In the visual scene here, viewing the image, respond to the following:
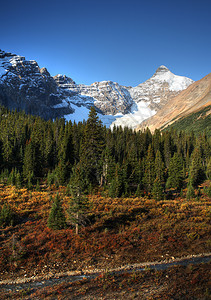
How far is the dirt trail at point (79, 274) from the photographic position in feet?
40.4

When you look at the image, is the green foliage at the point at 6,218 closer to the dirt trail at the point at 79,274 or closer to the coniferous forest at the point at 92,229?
the coniferous forest at the point at 92,229

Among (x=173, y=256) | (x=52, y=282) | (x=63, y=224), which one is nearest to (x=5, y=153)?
(x=63, y=224)

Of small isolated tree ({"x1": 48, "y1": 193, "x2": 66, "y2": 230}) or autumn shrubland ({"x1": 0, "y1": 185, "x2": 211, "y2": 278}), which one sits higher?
small isolated tree ({"x1": 48, "y1": 193, "x2": 66, "y2": 230})

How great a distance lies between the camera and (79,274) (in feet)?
43.8

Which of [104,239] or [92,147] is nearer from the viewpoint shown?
[104,239]

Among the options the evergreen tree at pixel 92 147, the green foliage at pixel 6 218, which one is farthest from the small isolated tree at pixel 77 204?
the evergreen tree at pixel 92 147

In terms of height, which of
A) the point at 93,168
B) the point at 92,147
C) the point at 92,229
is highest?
the point at 92,147

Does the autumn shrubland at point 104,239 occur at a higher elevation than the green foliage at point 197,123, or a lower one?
lower

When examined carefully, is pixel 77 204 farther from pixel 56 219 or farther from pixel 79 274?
pixel 79 274

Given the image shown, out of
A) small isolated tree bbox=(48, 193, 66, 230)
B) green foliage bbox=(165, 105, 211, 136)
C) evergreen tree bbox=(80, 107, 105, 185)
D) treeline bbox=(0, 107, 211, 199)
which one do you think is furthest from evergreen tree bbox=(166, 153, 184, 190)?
green foliage bbox=(165, 105, 211, 136)

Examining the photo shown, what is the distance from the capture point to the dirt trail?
40.4 feet

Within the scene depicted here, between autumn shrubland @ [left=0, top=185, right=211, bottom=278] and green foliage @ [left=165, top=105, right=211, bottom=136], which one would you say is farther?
green foliage @ [left=165, top=105, right=211, bottom=136]

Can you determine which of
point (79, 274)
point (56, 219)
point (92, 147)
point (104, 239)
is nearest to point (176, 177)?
point (92, 147)

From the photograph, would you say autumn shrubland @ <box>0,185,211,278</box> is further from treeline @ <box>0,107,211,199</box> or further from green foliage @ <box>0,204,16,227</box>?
treeline @ <box>0,107,211,199</box>
